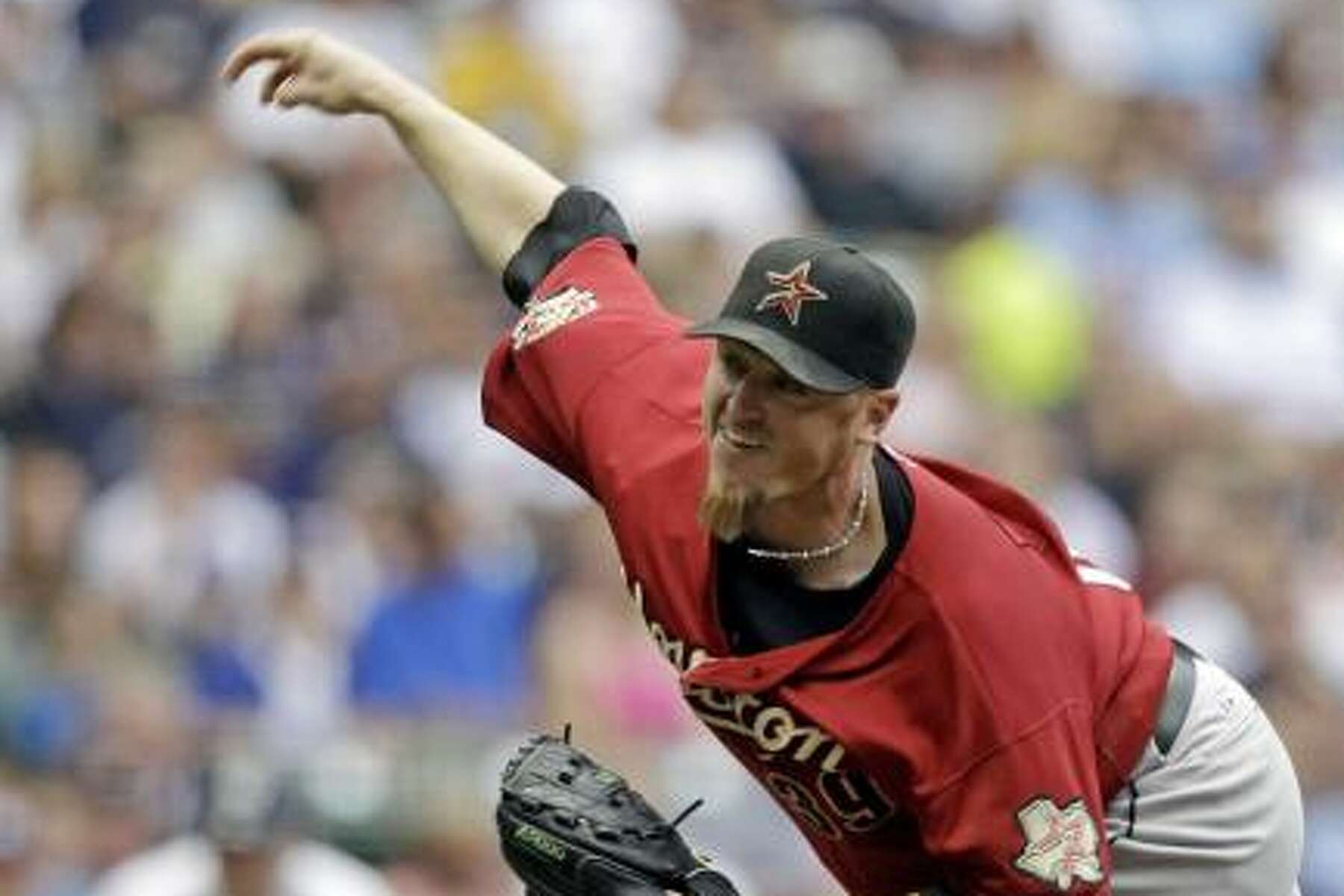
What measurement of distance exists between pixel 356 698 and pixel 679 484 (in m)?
4.02

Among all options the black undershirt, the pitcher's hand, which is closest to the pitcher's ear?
the black undershirt

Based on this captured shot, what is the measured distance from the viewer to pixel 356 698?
909 centimetres

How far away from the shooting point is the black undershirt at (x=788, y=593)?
16.4 feet

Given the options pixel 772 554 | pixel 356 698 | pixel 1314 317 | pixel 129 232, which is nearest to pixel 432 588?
pixel 356 698

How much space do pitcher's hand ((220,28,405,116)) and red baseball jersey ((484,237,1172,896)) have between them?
0.43m

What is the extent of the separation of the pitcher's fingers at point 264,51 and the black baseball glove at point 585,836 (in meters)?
1.25

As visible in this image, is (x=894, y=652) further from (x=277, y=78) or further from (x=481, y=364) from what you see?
(x=481, y=364)

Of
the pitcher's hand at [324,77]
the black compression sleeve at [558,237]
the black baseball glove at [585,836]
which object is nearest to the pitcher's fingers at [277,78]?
the pitcher's hand at [324,77]

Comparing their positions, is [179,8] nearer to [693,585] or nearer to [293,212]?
[293,212]

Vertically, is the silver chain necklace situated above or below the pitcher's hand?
below

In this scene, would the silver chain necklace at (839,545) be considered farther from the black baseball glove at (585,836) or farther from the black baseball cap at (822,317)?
the black baseball glove at (585,836)

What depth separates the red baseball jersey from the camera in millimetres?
4828

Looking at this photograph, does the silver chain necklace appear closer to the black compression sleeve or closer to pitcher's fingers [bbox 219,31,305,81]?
the black compression sleeve

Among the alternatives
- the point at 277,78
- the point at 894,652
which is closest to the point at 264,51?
the point at 277,78
